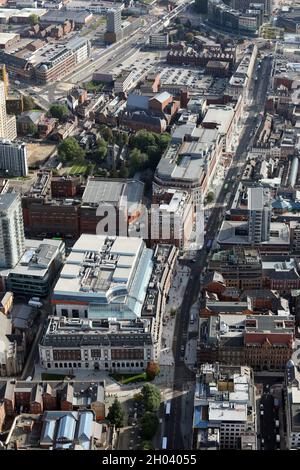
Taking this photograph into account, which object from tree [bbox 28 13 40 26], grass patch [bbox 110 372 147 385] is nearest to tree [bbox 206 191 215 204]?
grass patch [bbox 110 372 147 385]

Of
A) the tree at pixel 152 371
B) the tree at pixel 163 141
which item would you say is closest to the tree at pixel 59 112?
the tree at pixel 163 141

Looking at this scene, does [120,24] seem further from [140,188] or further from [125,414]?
[125,414]

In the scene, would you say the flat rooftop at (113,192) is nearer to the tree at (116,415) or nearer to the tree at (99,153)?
the tree at (99,153)

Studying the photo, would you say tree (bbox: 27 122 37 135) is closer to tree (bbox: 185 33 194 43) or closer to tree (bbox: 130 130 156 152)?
tree (bbox: 130 130 156 152)

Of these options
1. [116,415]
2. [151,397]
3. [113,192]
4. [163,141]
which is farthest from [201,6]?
[116,415]
